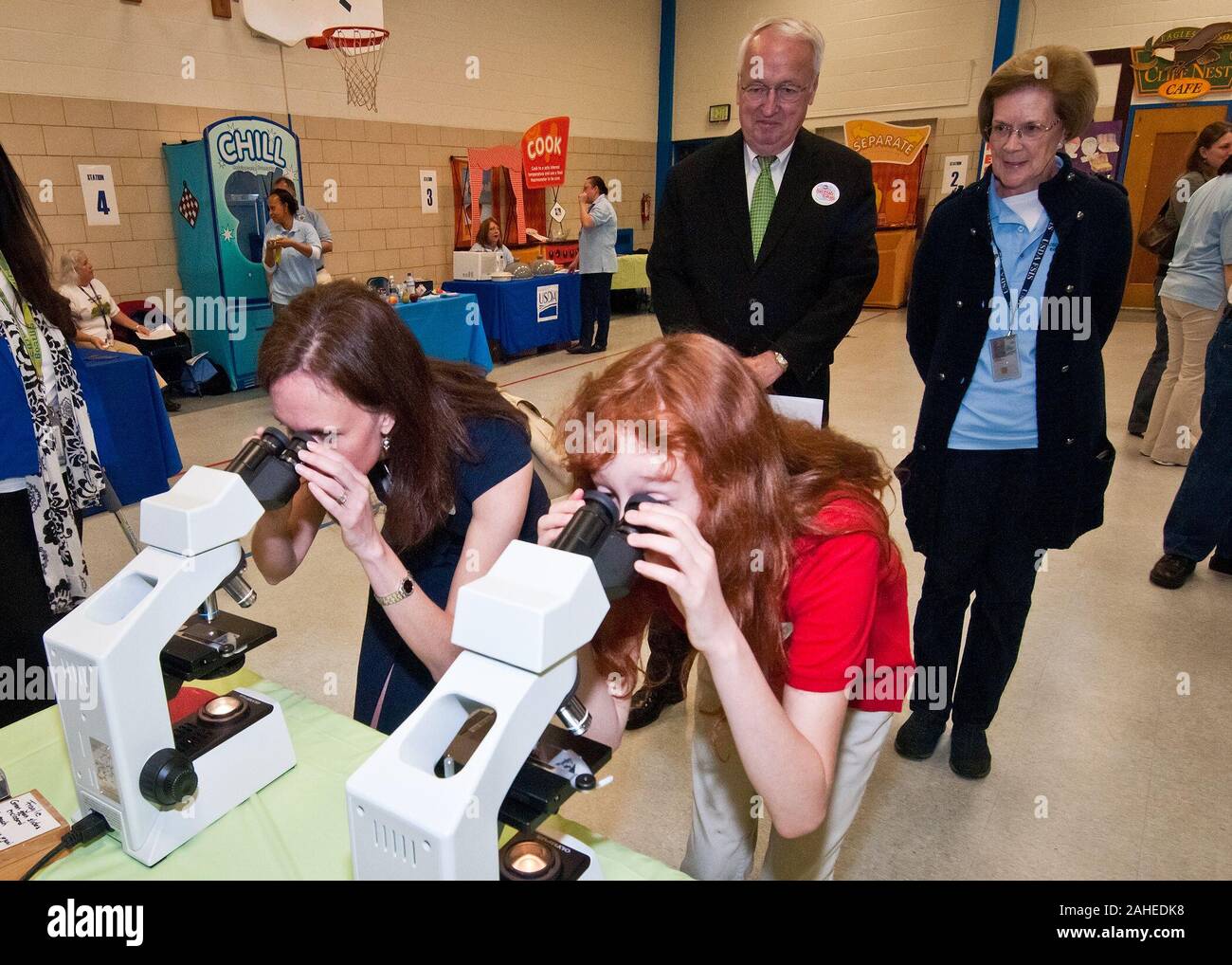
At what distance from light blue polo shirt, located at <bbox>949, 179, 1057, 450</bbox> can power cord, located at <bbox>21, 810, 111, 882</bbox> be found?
175 centimetres

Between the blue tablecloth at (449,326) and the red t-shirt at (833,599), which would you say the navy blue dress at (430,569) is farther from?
the blue tablecloth at (449,326)

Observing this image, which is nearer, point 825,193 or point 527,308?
point 825,193

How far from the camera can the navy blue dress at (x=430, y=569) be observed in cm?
133

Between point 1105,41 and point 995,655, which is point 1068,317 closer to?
point 995,655

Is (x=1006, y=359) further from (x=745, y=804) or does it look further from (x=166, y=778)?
(x=166, y=778)

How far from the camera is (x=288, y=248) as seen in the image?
18.1ft

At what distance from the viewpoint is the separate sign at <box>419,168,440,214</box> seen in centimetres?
782

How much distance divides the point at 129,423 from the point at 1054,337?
11.7 feet

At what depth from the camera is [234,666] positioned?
0.97 metres

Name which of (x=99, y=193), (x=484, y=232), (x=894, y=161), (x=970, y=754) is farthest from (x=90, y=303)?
(x=894, y=161)

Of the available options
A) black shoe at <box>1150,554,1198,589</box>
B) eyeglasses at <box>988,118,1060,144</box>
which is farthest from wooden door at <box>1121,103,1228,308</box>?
eyeglasses at <box>988,118,1060,144</box>

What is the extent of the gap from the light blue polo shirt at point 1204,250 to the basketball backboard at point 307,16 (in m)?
5.69

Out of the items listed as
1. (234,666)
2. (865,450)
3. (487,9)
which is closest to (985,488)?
(865,450)

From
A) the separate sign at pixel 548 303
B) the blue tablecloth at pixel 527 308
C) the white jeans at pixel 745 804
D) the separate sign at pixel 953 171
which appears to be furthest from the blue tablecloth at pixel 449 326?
the separate sign at pixel 953 171
